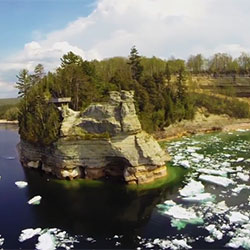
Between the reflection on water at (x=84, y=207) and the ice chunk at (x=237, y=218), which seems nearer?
the reflection on water at (x=84, y=207)

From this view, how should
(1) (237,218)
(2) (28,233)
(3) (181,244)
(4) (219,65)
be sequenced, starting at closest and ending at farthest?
(3) (181,244) < (2) (28,233) < (1) (237,218) < (4) (219,65)

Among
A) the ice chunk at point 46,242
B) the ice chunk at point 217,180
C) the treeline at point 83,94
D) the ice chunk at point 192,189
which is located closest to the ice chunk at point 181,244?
the ice chunk at point 46,242

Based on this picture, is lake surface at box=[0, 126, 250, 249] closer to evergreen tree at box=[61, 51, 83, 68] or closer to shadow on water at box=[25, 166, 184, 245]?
shadow on water at box=[25, 166, 184, 245]

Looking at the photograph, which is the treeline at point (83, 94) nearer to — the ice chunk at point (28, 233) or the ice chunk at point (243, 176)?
the ice chunk at point (28, 233)

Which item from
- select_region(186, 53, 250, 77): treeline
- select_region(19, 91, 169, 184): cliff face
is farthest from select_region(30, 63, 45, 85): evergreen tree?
select_region(186, 53, 250, 77): treeline

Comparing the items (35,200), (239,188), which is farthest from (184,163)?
(35,200)

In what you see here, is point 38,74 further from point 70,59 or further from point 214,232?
point 214,232
